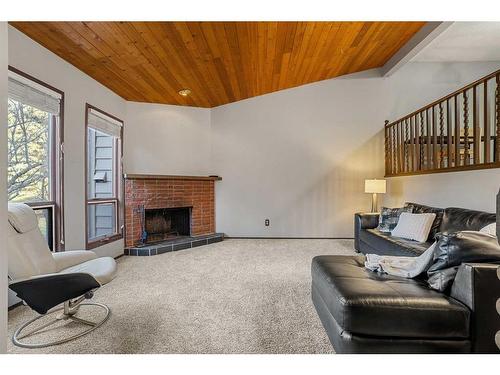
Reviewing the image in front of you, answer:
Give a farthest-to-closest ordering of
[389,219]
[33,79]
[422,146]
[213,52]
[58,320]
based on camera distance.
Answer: [422,146]
[389,219]
[213,52]
[33,79]
[58,320]

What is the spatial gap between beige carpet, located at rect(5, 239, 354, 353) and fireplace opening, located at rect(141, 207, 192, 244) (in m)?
0.83

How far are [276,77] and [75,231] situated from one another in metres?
3.84

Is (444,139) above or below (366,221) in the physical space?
above

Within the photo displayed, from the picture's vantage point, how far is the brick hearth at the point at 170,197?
4.58 metres

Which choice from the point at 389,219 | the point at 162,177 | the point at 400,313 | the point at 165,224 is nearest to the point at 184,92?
the point at 162,177

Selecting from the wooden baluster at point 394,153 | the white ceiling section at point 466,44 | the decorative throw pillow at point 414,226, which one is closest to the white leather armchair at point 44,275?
the decorative throw pillow at point 414,226

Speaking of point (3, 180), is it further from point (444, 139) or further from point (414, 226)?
point (444, 139)

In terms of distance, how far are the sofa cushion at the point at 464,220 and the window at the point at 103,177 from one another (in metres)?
4.36

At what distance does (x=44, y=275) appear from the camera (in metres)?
1.94

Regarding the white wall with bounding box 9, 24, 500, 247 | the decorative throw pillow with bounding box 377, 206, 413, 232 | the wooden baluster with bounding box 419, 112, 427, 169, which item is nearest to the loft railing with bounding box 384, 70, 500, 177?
the wooden baluster with bounding box 419, 112, 427, 169

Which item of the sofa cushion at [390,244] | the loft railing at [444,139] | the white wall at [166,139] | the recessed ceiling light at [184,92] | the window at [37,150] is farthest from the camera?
the white wall at [166,139]

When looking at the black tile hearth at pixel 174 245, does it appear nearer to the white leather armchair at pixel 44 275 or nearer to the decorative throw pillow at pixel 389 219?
the white leather armchair at pixel 44 275

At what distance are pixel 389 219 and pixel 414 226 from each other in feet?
2.16
